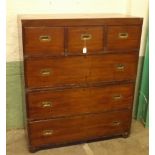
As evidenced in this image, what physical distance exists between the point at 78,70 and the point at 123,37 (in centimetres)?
48

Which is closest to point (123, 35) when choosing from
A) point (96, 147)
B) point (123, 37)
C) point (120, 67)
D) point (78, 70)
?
point (123, 37)

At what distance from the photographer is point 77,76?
1.99 meters

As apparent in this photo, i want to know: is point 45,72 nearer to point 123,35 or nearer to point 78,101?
point 78,101

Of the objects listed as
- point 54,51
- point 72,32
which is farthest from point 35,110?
point 72,32

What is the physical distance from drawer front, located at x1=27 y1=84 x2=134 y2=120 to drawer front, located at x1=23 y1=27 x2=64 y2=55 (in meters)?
0.35

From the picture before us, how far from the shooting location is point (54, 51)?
186cm

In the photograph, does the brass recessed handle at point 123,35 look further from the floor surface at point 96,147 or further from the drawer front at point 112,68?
the floor surface at point 96,147

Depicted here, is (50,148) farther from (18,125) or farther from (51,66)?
(51,66)

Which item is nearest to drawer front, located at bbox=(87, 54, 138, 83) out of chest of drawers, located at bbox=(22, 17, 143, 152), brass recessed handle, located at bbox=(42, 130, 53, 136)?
chest of drawers, located at bbox=(22, 17, 143, 152)

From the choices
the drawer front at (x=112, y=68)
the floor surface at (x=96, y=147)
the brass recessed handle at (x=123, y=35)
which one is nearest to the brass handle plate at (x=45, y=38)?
the drawer front at (x=112, y=68)
